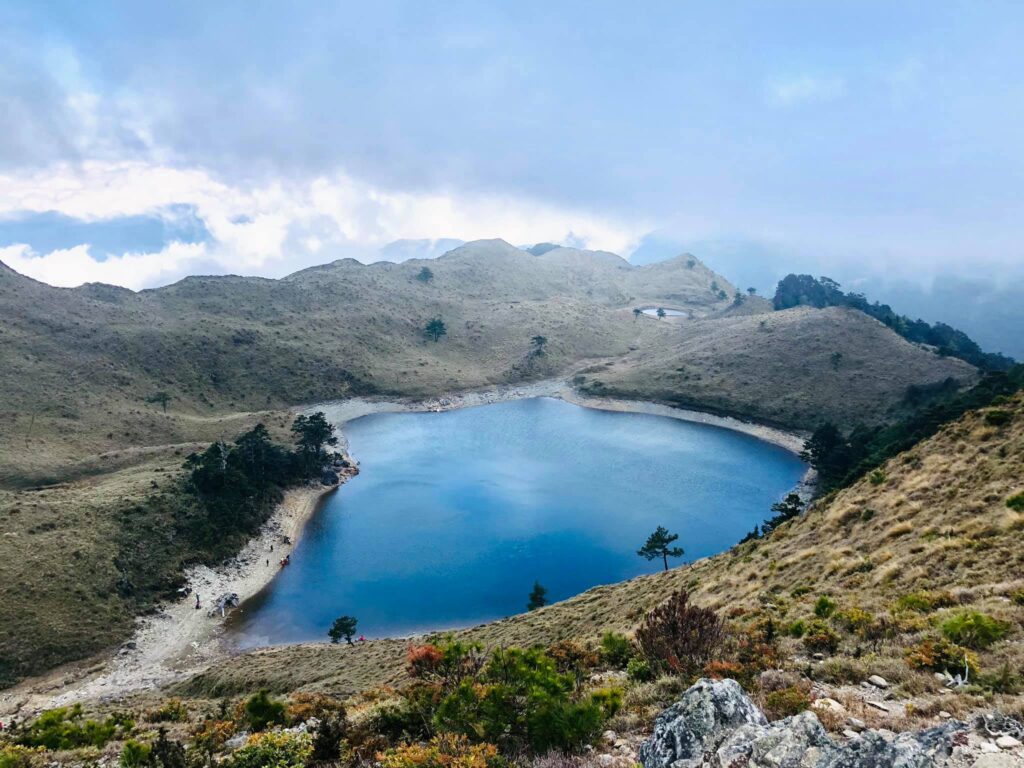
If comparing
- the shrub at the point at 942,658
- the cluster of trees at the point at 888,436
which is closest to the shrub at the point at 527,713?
the shrub at the point at 942,658

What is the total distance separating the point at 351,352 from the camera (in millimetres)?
132250

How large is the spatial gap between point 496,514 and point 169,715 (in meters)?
50.7

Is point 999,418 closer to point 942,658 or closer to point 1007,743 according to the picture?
point 942,658

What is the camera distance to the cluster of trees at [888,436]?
55938mm

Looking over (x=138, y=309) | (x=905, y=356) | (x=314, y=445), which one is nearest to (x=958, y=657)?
(x=314, y=445)

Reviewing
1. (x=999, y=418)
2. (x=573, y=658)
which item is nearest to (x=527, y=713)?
(x=573, y=658)

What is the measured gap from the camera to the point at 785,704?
33.6ft

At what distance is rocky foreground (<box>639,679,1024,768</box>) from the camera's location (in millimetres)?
7012

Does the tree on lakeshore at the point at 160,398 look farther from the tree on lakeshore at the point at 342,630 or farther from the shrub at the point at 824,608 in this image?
the shrub at the point at 824,608

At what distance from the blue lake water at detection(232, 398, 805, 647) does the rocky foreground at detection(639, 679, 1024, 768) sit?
43530 mm

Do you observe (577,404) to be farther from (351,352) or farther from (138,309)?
(138,309)

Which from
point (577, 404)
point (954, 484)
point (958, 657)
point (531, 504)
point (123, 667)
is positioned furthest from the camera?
point (577, 404)

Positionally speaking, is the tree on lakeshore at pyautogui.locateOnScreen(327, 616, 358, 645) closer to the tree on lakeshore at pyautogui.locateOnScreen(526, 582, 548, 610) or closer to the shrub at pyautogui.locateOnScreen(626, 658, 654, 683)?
the tree on lakeshore at pyautogui.locateOnScreen(526, 582, 548, 610)

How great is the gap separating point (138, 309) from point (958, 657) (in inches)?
6357
